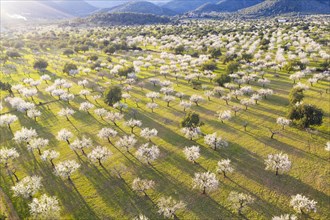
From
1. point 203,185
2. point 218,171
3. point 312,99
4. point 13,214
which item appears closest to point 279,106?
point 312,99

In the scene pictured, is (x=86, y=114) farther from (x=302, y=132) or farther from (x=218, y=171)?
(x=302, y=132)

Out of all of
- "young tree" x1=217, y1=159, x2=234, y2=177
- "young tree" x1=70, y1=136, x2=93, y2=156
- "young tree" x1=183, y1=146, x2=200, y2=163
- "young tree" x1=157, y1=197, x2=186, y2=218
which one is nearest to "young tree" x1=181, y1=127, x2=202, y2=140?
"young tree" x1=183, y1=146, x2=200, y2=163

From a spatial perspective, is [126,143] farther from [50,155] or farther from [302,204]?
[302,204]

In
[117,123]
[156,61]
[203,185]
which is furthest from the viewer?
[156,61]

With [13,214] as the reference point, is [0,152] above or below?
above

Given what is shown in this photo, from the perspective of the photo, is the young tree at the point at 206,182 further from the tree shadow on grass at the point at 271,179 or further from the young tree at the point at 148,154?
the young tree at the point at 148,154

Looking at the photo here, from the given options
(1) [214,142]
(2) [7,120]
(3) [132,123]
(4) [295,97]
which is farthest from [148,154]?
(4) [295,97]
